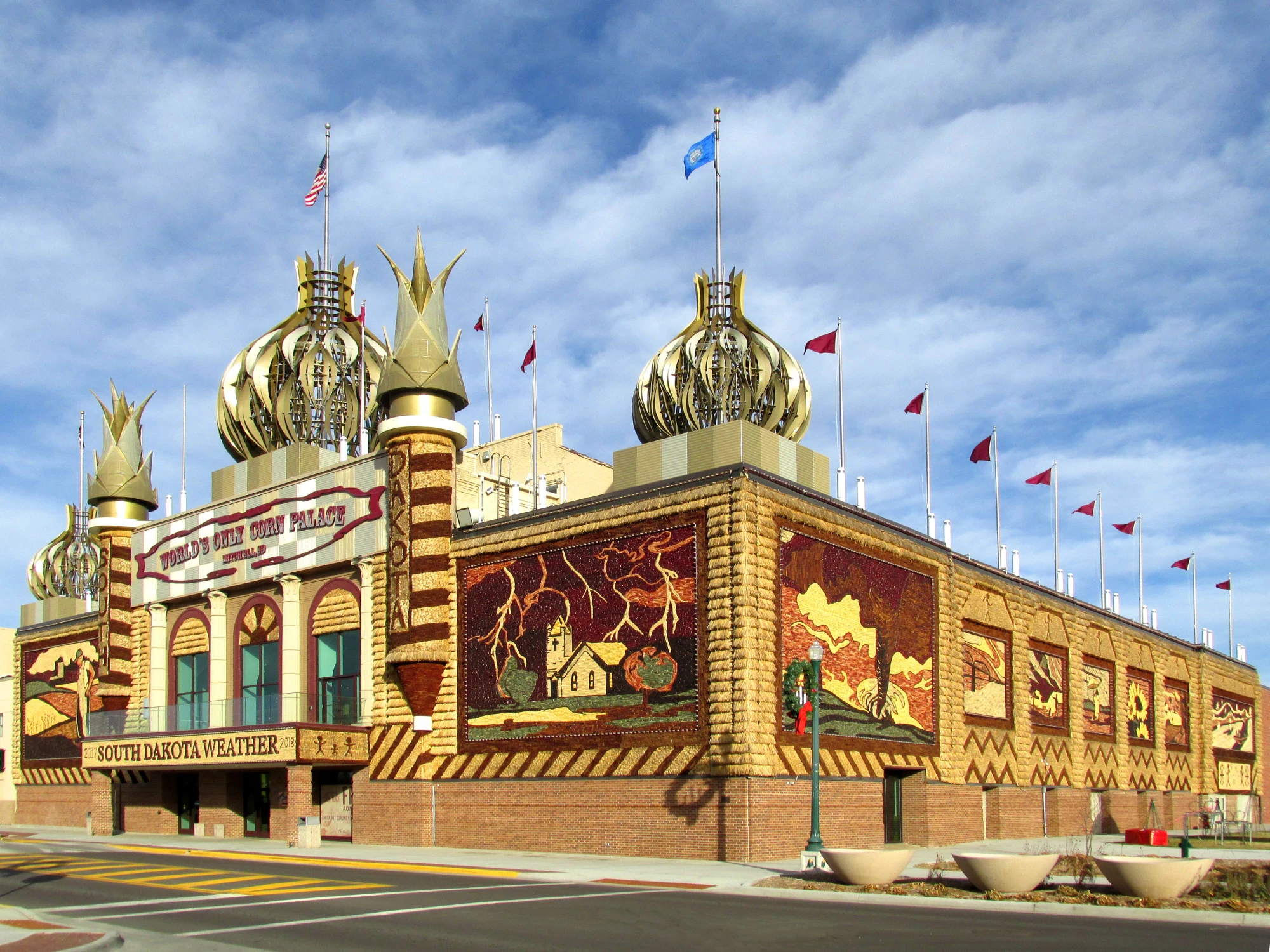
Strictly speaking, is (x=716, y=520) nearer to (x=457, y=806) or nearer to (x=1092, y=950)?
(x=457, y=806)

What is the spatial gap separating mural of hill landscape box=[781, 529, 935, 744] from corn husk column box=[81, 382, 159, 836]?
2840cm

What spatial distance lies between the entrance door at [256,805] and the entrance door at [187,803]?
3574 millimetres

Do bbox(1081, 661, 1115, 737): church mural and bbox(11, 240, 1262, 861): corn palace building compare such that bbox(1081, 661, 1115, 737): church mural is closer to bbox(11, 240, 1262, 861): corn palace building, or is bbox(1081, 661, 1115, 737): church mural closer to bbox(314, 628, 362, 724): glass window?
bbox(11, 240, 1262, 861): corn palace building

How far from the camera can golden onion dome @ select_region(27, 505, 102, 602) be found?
5988 cm

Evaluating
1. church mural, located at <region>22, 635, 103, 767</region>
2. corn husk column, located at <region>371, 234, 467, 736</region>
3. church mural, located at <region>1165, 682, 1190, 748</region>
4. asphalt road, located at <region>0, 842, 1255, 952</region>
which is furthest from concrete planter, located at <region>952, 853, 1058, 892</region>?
church mural, located at <region>1165, 682, 1190, 748</region>

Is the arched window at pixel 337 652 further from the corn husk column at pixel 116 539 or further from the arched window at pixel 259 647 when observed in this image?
the corn husk column at pixel 116 539

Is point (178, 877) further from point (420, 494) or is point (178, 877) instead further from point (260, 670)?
point (260, 670)

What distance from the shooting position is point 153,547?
157 ft

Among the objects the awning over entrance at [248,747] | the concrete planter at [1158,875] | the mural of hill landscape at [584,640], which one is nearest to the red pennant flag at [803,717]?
the mural of hill landscape at [584,640]

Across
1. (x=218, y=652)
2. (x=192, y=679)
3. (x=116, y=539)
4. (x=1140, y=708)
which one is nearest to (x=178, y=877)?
(x=218, y=652)

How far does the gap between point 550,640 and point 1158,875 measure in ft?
61.6

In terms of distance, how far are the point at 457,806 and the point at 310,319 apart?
69.5 feet

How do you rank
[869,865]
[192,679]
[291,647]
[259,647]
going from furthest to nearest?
[192,679] < [259,647] < [291,647] < [869,865]

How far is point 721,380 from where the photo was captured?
1432 inches
